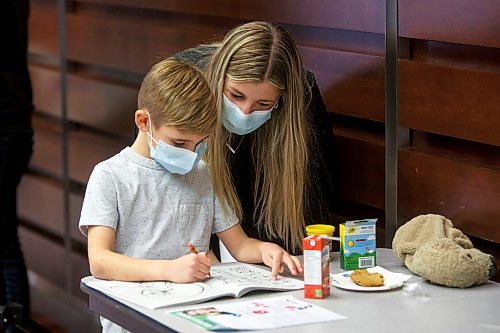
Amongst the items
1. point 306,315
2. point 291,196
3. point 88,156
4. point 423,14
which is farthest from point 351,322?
point 88,156

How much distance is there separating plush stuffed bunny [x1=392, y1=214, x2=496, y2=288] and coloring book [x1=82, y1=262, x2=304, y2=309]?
294 millimetres

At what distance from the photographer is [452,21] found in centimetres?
262

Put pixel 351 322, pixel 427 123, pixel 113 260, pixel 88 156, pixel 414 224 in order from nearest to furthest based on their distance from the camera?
pixel 351 322 → pixel 113 260 → pixel 414 224 → pixel 427 123 → pixel 88 156

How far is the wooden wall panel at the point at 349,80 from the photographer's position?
9.50ft

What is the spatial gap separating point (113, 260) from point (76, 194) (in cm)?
255

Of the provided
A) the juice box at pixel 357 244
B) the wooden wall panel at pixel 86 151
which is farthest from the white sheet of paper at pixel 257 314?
the wooden wall panel at pixel 86 151

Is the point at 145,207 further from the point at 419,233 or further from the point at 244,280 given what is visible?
the point at 419,233

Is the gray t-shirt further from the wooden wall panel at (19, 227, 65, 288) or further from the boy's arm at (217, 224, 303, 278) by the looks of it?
the wooden wall panel at (19, 227, 65, 288)

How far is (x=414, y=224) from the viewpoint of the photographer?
2.57 meters

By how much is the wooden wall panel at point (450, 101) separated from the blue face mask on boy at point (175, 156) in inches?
25.3

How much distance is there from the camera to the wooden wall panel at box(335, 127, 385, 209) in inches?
116

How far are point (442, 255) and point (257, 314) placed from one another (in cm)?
50

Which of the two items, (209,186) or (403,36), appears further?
(403,36)

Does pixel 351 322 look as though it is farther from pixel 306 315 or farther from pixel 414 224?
pixel 414 224
